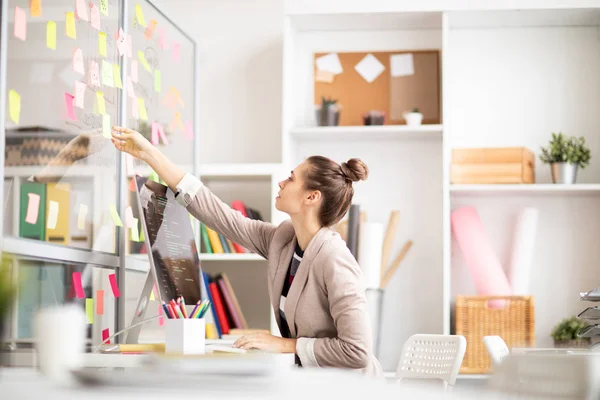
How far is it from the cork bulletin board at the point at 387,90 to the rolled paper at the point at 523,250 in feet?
2.11

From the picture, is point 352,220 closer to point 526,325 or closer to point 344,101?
point 344,101

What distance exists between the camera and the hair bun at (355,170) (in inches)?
101

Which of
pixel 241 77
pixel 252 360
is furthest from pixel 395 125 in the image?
pixel 252 360

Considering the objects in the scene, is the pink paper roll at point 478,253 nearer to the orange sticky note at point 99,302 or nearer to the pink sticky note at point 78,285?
the orange sticky note at point 99,302

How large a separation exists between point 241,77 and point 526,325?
6.29 feet

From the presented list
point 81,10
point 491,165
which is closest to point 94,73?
point 81,10

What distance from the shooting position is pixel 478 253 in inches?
163

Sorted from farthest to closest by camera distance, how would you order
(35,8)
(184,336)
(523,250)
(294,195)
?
(523,250), (294,195), (35,8), (184,336)

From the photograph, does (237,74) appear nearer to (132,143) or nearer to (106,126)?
(106,126)

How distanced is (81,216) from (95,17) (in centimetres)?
67

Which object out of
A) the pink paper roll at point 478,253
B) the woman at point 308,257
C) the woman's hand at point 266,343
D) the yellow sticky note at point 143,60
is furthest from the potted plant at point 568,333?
the yellow sticky note at point 143,60

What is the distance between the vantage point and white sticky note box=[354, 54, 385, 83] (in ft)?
14.4

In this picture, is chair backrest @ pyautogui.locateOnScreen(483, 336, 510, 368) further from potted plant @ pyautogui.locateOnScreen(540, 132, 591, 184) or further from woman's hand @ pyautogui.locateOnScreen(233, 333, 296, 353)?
potted plant @ pyautogui.locateOnScreen(540, 132, 591, 184)

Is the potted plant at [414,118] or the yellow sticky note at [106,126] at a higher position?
the potted plant at [414,118]
